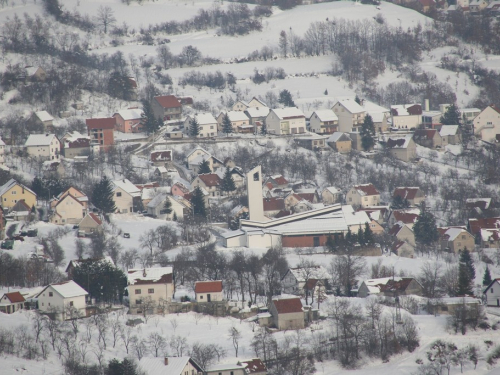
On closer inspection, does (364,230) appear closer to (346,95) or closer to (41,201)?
(41,201)

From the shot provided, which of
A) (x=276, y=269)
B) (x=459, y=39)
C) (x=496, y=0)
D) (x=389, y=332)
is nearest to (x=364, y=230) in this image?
(x=276, y=269)

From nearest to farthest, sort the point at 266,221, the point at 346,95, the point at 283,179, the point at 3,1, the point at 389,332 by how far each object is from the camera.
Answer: the point at 389,332, the point at 266,221, the point at 283,179, the point at 346,95, the point at 3,1

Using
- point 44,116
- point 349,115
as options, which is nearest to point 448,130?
point 349,115

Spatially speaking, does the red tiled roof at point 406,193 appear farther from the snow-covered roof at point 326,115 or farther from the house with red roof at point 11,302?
the house with red roof at point 11,302

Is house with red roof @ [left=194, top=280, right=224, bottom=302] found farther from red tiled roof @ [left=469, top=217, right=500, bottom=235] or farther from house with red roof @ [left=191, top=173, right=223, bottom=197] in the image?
red tiled roof @ [left=469, top=217, right=500, bottom=235]

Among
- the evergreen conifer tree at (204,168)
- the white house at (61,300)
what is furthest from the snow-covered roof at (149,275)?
the evergreen conifer tree at (204,168)

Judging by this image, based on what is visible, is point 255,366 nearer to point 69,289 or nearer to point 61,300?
point 61,300

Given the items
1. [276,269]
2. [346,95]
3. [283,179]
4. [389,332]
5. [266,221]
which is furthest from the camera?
[346,95]
